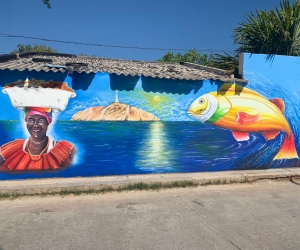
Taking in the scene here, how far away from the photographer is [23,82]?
6.35m

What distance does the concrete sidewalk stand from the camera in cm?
602

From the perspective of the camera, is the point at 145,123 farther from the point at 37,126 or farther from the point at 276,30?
the point at 276,30

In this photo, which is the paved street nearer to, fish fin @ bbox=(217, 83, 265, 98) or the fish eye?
the fish eye

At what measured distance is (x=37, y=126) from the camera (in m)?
6.54

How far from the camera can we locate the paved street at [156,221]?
414cm

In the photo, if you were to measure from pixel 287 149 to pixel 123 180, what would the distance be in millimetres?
4702

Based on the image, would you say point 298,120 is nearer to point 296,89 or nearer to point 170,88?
point 296,89

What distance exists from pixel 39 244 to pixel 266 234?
10.5ft

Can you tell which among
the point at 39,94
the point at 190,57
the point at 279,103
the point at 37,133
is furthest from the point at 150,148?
the point at 190,57

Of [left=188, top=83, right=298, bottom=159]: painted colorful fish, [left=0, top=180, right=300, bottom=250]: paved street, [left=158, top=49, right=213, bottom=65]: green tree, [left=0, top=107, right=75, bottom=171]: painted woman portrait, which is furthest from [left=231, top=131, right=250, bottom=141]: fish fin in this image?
[left=158, top=49, right=213, bottom=65]: green tree

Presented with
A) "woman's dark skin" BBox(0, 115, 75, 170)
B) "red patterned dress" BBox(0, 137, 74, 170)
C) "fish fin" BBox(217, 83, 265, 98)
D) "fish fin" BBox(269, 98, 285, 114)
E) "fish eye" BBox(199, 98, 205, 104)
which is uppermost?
"fish fin" BBox(217, 83, 265, 98)

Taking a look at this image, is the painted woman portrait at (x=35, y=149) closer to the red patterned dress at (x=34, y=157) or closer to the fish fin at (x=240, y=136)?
the red patterned dress at (x=34, y=157)

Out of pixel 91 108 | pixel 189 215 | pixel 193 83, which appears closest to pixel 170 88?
pixel 193 83

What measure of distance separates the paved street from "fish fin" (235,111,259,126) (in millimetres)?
1962
